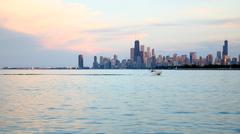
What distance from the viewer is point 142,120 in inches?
1465

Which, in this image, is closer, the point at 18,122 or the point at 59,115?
the point at 18,122

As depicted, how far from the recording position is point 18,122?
35719 mm

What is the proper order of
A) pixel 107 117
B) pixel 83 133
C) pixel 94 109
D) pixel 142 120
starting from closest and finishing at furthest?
pixel 83 133 < pixel 142 120 < pixel 107 117 < pixel 94 109

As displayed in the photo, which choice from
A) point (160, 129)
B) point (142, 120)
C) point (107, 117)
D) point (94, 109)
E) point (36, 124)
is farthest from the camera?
point (94, 109)

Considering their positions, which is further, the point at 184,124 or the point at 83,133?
the point at 184,124

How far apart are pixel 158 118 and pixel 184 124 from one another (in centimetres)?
431

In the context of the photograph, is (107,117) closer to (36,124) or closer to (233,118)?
(36,124)

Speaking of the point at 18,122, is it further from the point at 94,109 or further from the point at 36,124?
the point at 94,109

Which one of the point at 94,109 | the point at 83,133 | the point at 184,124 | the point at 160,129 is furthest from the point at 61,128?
the point at 94,109

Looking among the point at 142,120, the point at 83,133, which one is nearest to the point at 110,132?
the point at 83,133

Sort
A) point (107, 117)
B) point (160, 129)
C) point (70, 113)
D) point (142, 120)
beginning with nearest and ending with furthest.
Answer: point (160, 129), point (142, 120), point (107, 117), point (70, 113)

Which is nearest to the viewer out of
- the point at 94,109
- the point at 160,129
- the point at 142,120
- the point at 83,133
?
the point at 83,133

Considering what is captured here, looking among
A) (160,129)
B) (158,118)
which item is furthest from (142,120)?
(160,129)

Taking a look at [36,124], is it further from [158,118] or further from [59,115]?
[158,118]
